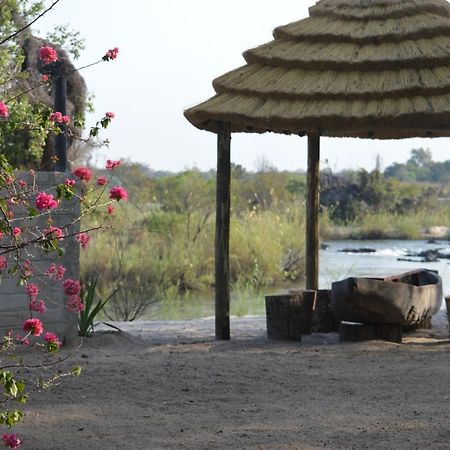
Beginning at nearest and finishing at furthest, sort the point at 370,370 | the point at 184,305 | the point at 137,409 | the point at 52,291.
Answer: the point at 137,409, the point at 370,370, the point at 52,291, the point at 184,305

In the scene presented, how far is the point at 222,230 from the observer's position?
29.8ft

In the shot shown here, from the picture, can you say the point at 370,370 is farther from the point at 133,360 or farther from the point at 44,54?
the point at 44,54

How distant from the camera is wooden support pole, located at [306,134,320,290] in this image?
10203 mm

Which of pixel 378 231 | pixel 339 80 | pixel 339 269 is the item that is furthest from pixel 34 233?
pixel 378 231

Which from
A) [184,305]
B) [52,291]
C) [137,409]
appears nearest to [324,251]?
[184,305]

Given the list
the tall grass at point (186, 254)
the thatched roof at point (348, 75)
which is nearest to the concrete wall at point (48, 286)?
the thatched roof at point (348, 75)

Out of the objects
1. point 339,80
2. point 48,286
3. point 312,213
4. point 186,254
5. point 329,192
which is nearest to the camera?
point 48,286

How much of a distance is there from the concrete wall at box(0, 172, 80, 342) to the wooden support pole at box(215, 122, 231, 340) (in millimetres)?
1283

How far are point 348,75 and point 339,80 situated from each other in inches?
4.5

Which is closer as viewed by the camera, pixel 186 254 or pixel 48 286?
pixel 48 286

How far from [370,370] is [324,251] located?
16.1m

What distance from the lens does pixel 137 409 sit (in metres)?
6.16

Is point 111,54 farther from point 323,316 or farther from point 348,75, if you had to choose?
point 323,316

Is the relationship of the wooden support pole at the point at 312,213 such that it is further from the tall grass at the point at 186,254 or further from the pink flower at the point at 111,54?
the pink flower at the point at 111,54
